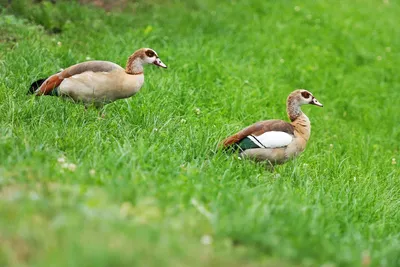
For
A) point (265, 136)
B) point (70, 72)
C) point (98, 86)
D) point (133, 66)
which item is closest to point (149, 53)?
point (133, 66)

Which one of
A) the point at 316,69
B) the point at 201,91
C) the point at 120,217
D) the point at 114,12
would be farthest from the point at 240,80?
the point at 120,217

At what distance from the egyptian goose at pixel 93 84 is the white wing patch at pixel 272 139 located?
1.48 m

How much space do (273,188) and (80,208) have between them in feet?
6.70

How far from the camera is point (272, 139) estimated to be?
6.71 meters

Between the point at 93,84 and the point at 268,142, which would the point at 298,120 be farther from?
the point at 93,84

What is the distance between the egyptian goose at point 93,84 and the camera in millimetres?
7094

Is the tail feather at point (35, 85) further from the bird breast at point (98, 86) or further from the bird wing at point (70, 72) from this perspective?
the bird breast at point (98, 86)

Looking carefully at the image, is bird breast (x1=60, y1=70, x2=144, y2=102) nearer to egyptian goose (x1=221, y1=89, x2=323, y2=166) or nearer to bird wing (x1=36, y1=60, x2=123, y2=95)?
bird wing (x1=36, y1=60, x2=123, y2=95)

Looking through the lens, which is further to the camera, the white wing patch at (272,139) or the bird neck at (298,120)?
the bird neck at (298,120)

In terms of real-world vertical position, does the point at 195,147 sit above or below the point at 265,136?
below

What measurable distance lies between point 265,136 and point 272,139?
0.08m

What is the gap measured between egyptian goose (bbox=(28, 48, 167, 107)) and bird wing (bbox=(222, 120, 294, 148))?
1272 mm

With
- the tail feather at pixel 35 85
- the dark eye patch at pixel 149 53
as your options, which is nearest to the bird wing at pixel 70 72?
the tail feather at pixel 35 85

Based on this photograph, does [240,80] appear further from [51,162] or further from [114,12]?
[51,162]
